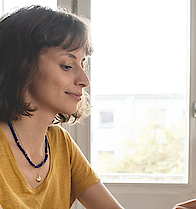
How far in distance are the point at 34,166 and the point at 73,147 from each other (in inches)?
9.1

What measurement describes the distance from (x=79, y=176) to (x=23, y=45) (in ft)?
1.83

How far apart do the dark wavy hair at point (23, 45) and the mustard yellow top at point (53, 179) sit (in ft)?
0.39

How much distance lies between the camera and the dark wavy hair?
0.85 m

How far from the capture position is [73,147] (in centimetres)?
111

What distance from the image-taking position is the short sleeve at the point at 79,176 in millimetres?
1059

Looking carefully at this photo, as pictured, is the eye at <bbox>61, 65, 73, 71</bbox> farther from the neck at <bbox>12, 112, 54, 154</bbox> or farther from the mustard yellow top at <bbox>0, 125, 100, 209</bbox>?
the mustard yellow top at <bbox>0, 125, 100, 209</bbox>

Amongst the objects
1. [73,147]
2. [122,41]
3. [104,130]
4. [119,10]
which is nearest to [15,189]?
[73,147]

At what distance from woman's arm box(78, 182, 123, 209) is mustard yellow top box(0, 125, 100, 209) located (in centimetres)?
2

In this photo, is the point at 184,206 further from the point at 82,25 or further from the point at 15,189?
the point at 82,25

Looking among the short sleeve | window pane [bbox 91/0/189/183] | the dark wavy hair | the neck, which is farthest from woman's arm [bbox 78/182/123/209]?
window pane [bbox 91/0/189/183]

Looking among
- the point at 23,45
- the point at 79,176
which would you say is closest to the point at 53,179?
the point at 79,176

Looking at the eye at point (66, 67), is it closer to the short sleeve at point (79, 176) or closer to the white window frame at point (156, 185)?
the short sleeve at point (79, 176)

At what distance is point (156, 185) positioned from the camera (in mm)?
1507

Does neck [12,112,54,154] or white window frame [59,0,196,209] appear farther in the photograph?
white window frame [59,0,196,209]
